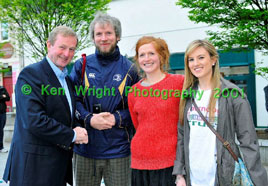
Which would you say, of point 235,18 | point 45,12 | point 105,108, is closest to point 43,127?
point 105,108

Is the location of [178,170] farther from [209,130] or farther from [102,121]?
[102,121]

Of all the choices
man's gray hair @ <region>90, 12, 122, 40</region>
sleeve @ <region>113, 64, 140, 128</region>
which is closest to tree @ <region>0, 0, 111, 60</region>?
man's gray hair @ <region>90, 12, 122, 40</region>

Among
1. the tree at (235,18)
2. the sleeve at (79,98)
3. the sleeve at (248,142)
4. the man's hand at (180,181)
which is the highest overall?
the tree at (235,18)

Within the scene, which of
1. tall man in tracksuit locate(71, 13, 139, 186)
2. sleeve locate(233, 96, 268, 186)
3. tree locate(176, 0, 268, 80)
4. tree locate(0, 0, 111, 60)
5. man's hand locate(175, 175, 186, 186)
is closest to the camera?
sleeve locate(233, 96, 268, 186)

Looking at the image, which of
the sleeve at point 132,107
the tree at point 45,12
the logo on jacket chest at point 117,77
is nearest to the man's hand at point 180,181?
the sleeve at point 132,107

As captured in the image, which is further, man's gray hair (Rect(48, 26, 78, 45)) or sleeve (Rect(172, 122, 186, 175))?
man's gray hair (Rect(48, 26, 78, 45))

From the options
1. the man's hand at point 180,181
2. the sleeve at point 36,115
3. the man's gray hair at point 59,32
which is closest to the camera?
the sleeve at point 36,115

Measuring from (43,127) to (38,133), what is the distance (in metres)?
0.07

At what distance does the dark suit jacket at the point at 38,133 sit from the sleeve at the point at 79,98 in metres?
0.29

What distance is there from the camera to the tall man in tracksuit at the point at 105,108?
2.64m

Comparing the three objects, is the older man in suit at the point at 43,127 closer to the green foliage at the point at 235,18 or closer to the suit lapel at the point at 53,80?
the suit lapel at the point at 53,80

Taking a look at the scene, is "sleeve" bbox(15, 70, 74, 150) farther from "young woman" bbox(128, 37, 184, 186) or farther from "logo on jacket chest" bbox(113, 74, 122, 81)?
"logo on jacket chest" bbox(113, 74, 122, 81)

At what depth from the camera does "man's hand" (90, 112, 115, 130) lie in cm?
249

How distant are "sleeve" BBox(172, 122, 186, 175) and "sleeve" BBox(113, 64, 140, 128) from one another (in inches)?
22.7
